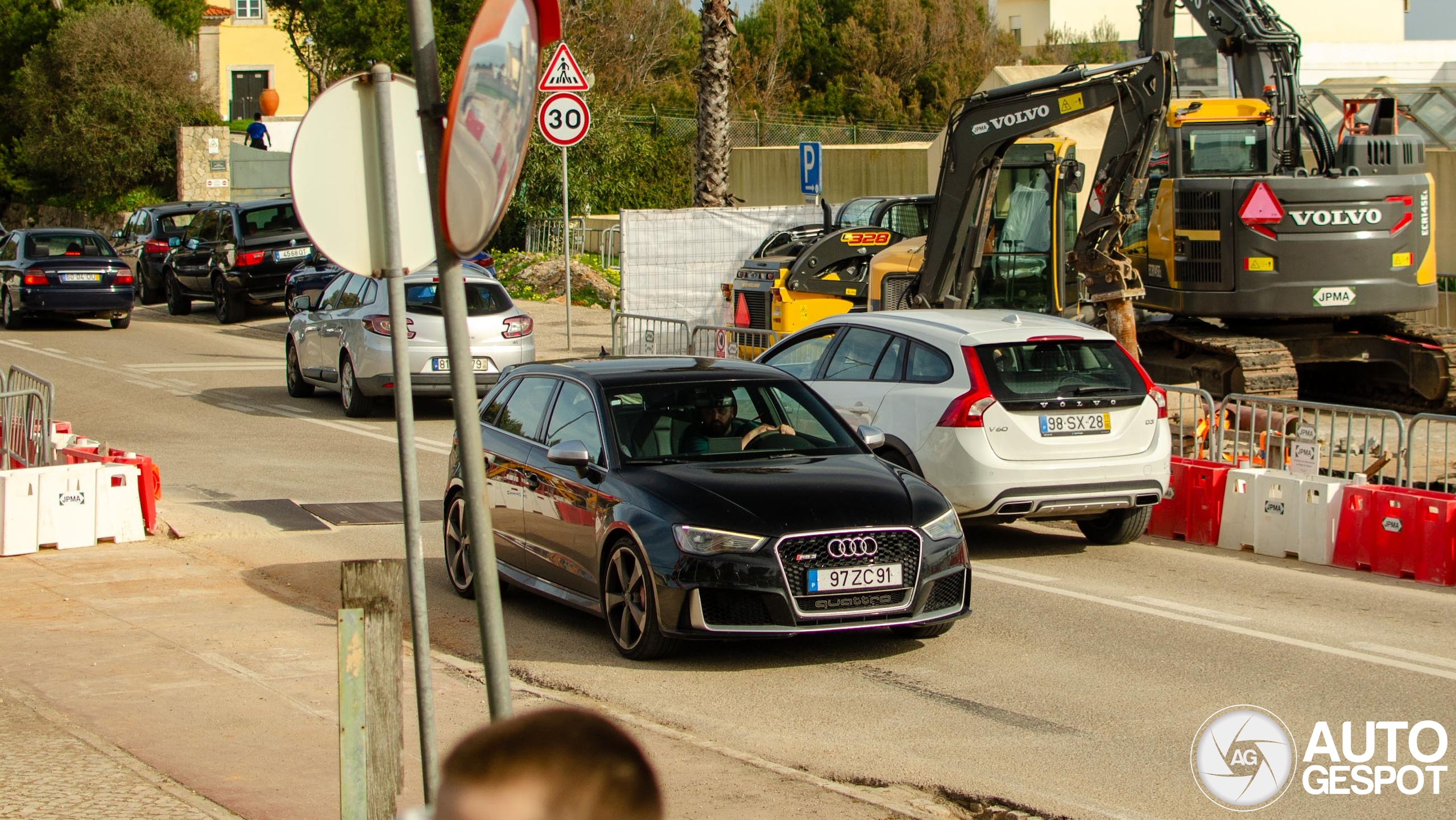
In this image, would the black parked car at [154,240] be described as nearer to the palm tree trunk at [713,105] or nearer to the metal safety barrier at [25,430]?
the palm tree trunk at [713,105]

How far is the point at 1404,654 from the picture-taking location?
8227mm

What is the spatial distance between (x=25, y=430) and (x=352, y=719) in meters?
8.45

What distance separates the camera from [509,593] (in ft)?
33.4

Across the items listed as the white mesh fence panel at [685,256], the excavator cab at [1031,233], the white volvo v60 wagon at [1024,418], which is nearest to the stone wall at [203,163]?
the white mesh fence panel at [685,256]

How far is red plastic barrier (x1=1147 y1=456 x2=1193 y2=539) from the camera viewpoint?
11930 mm

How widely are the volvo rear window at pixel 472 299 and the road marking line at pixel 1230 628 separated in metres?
9.32

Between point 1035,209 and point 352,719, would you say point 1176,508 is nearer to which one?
point 1035,209

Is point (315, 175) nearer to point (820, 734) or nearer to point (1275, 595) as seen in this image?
point (820, 734)

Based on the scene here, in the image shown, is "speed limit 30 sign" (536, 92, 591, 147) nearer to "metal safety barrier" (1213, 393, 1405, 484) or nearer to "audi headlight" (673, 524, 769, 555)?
"metal safety barrier" (1213, 393, 1405, 484)

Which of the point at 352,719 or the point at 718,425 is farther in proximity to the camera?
the point at 718,425

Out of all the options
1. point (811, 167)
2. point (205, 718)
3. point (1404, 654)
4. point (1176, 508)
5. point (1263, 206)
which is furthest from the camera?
point (811, 167)

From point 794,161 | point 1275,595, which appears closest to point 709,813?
point 1275,595

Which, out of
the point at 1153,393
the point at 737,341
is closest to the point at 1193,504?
the point at 1153,393

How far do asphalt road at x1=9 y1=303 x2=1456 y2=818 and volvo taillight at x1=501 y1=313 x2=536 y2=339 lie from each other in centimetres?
537
